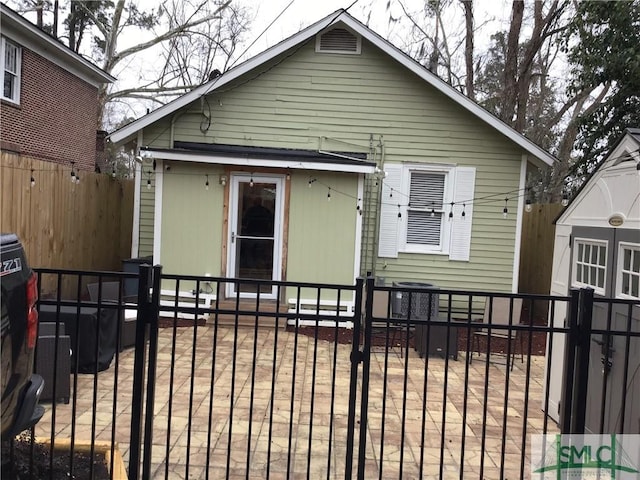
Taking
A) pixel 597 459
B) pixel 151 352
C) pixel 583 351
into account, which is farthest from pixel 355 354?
pixel 597 459

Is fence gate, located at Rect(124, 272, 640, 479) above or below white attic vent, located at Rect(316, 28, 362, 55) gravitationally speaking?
below

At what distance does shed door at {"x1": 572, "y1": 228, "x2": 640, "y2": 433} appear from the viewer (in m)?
3.45

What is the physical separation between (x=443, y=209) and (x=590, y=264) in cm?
558

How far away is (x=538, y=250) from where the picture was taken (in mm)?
11484

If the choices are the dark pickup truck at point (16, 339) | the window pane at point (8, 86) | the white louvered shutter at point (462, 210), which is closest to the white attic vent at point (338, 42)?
the white louvered shutter at point (462, 210)

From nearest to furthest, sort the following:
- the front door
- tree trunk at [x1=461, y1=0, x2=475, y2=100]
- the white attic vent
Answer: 1. the front door
2. the white attic vent
3. tree trunk at [x1=461, y1=0, x2=475, y2=100]

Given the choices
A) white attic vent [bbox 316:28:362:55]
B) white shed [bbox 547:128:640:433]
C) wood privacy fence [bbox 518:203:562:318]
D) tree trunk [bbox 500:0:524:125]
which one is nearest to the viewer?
white shed [bbox 547:128:640:433]

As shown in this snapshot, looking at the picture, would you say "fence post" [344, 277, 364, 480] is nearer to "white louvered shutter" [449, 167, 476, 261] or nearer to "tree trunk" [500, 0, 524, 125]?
"white louvered shutter" [449, 167, 476, 261]

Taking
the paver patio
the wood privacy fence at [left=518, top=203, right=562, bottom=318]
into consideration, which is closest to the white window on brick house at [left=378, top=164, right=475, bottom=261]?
the wood privacy fence at [left=518, top=203, right=562, bottom=318]

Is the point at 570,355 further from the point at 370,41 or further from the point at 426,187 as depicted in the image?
the point at 370,41

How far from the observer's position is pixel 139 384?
9.82 feet

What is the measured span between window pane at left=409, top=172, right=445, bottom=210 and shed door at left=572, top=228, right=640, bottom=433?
5546 millimetres

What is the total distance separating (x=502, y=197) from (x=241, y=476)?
771cm

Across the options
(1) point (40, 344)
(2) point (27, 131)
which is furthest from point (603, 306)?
(2) point (27, 131)
